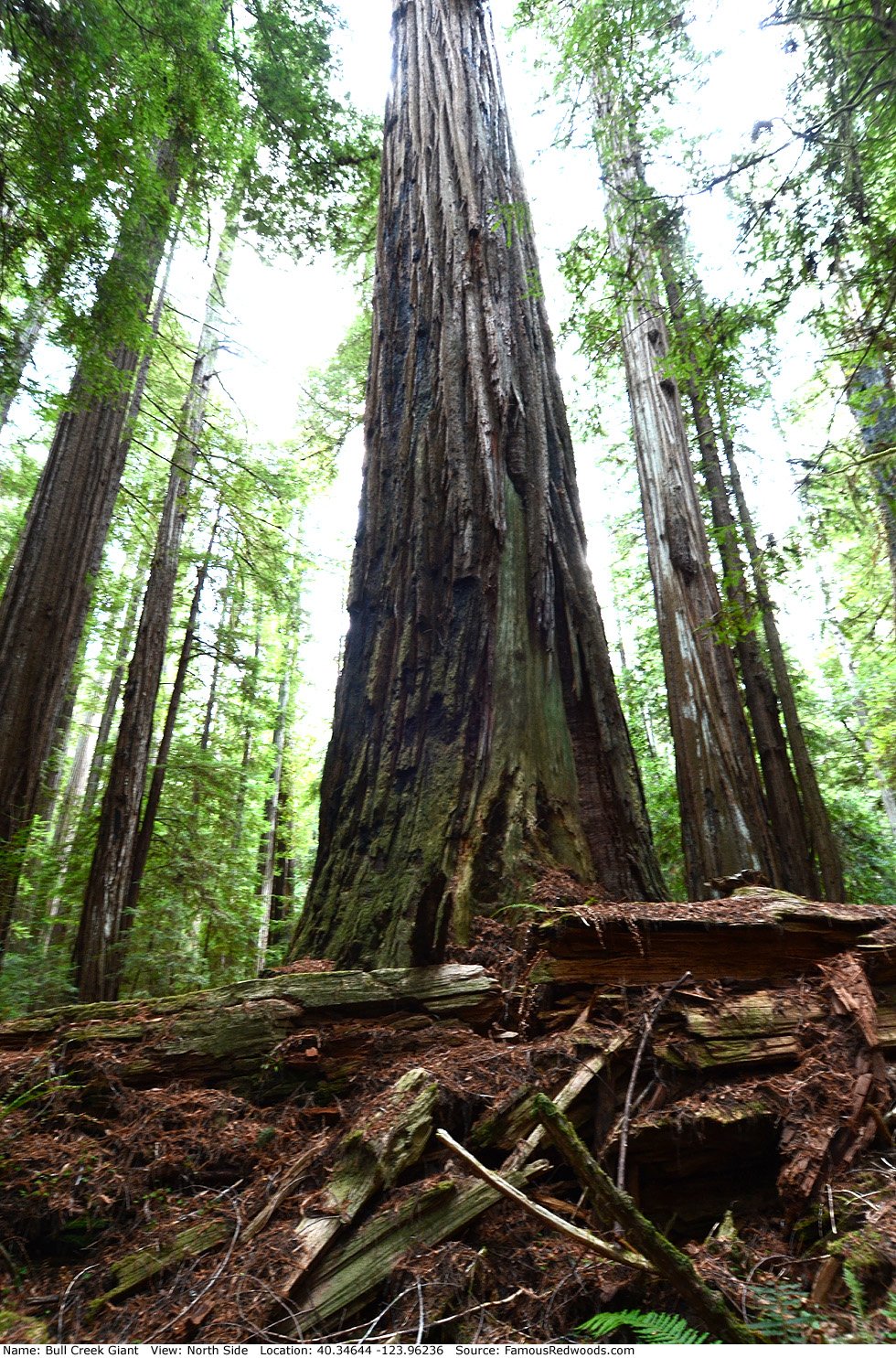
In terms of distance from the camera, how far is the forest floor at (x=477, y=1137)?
4.09 ft

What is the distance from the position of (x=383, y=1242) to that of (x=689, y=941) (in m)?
1.18

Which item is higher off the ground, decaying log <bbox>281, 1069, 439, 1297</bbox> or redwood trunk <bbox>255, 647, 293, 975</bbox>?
redwood trunk <bbox>255, 647, 293, 975</bbox>

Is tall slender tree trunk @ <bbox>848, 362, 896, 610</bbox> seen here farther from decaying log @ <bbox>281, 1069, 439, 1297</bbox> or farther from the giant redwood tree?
decaying log @ <bbox>281, 1069, 439, 1297</bbox>

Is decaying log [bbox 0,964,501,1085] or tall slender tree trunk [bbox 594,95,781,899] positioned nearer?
decaying log [bbox 0,964,501,1085]

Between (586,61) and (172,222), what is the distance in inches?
120

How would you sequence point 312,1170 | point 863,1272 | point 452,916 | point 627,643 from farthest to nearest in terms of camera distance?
1. point 627,643
2. point 452,916
3. point 312,1170
4. point 863,1272

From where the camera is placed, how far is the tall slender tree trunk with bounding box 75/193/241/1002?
6988 mm

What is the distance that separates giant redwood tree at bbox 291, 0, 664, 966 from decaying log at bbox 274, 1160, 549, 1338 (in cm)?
73

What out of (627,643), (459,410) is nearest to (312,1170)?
(459,410)

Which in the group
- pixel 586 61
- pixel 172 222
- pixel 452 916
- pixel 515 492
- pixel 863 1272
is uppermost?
pixel 586 61

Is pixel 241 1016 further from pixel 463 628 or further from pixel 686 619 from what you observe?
pixel 686 619

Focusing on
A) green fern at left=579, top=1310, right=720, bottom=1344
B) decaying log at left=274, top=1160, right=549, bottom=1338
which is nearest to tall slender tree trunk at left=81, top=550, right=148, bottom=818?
decaying log at left=274, top=1160, right=549, bottom=1338

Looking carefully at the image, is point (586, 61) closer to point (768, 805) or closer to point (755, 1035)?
point (755, 1035)

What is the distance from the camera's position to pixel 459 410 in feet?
10.8
